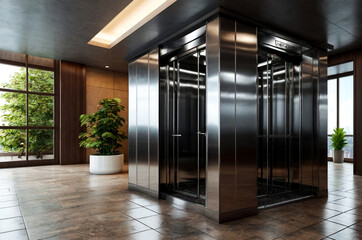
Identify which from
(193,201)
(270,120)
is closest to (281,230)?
(193,201)

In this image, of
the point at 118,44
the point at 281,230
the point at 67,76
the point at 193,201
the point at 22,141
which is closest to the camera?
the point at 281,230

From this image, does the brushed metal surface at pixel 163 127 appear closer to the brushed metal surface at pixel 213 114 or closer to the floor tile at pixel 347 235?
the brushed metal surface at pixel 213 114

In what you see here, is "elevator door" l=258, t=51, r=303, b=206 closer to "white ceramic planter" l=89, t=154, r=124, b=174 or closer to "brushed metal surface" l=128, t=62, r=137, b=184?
"brushed metal surface" l=128, t=62, r=137, b=184

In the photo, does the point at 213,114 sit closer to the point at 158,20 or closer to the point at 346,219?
the point at 158,20

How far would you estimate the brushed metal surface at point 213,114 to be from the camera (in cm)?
393

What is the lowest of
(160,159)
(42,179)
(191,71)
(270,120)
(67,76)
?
(42,179)

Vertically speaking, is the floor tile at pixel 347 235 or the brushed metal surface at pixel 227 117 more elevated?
the brushed metal surface at pixel 227 117

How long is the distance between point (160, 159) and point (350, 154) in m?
10.1

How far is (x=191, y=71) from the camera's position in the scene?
17.9 ft

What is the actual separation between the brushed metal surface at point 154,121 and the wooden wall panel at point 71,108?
5.62 meters

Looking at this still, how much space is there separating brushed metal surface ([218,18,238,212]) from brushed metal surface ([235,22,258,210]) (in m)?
0.09

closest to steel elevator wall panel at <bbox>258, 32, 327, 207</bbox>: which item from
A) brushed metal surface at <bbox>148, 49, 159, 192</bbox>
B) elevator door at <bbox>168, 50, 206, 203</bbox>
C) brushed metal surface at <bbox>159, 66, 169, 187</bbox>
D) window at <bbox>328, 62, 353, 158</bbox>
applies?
elevator door at <bbox>168, 50, 206, 203</bbox>

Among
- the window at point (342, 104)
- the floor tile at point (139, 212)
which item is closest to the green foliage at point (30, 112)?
the floor tile at point (139, 212)

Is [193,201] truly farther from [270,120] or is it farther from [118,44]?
[118,44]
